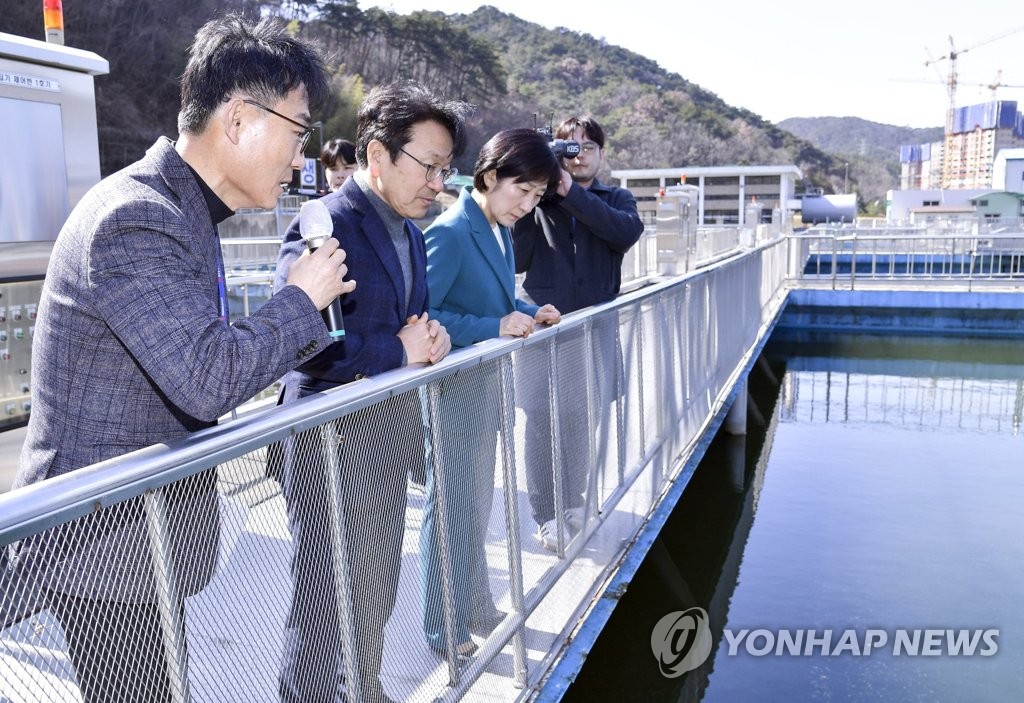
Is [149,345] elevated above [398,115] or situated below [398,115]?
below

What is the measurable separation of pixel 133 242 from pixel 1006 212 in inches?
2928

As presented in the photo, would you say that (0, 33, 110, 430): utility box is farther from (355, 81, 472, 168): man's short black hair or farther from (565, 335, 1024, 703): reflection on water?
(565, 335, 1024, 703): reflection on water

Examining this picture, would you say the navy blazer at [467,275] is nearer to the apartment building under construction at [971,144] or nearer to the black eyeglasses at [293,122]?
the black eyeglasses at [293,122]

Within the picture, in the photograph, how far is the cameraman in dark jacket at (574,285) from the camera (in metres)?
3.05

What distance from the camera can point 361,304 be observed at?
216 cm

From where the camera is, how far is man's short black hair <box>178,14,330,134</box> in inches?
61.4

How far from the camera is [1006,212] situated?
6494 centimetres

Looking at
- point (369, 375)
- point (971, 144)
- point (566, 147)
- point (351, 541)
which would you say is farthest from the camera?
point (971, 144)

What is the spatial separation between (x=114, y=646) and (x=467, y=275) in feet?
5.92

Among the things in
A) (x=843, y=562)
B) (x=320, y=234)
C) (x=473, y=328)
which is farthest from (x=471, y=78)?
(x=320, y=234)

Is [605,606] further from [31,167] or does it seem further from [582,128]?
[31,167]

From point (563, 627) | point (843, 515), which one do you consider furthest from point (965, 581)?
point (563, 627)

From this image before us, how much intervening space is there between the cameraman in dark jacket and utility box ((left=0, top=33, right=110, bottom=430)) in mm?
1913

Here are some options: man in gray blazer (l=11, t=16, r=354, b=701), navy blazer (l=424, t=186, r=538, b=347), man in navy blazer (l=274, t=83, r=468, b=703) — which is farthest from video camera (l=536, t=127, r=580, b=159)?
man in gray blazer (l=11, t=16, r=354, b=701)
